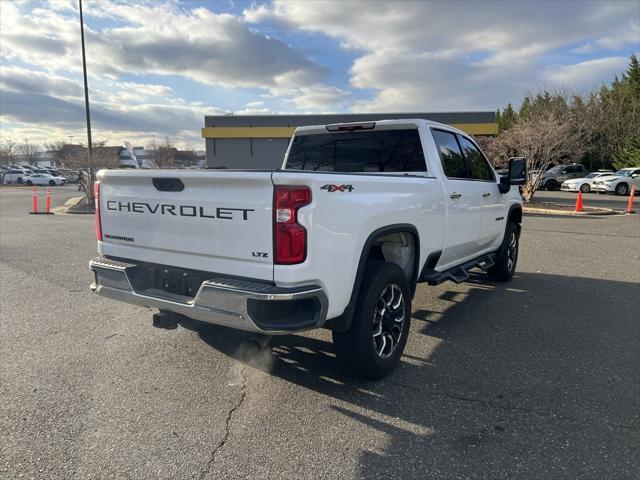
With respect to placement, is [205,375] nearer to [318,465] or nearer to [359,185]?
→ [318,465]

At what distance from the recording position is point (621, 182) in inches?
1017

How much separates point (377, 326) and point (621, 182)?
92.1ft

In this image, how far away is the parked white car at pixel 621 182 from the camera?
2574 centimetres

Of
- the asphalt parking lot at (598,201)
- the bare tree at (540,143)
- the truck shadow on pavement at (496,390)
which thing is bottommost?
the truck shadow on pavement at (496,390)

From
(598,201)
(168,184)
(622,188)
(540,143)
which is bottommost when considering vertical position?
(598,201)

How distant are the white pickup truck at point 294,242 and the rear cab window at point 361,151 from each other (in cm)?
2

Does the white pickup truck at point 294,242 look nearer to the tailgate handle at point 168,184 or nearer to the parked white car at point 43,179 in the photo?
the tailgate handle at point 168,184

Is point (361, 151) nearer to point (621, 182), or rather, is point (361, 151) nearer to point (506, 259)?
point (506, 259)

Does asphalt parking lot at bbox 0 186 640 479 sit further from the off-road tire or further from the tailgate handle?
the tailgate handle

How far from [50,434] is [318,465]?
168 centimetres

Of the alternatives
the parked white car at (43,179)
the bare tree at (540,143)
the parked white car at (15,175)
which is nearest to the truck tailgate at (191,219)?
the bare tree at (540,143)

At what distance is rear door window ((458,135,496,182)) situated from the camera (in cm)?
534

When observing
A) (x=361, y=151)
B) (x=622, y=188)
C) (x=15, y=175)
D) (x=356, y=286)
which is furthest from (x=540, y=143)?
(x=15, y=175)

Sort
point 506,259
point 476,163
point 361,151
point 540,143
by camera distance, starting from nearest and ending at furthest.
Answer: point 361,151, point 476,163, point 506,259, point 540,143
